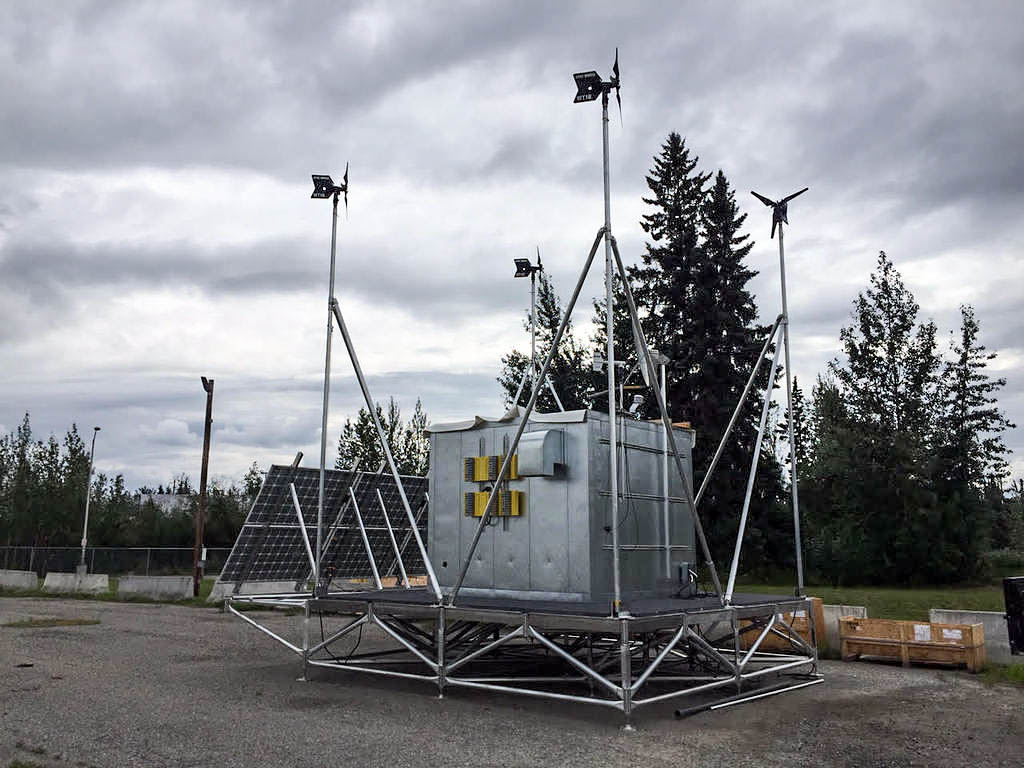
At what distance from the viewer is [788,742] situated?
32.9 feet

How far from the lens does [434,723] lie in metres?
11.0

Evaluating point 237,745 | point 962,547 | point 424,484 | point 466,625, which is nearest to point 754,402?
point 962,547

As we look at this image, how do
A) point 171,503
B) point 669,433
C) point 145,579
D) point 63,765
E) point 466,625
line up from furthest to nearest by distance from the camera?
1. point 171,503
2. point 145,579
3. point 466,625
4. point 669,433
5. point 63,765

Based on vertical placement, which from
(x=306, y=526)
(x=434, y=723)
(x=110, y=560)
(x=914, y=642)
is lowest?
(x=434, y=723)

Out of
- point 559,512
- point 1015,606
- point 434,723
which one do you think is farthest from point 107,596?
point 1015,606

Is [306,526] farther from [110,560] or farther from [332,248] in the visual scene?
[110,560]

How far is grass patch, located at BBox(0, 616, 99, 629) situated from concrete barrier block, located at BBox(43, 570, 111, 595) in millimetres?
9525

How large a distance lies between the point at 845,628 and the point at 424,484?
9.39 metres

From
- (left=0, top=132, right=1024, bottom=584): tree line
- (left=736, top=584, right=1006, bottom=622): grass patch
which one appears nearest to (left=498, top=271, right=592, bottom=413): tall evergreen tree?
(left=0, top=132, right=1024, bottom=584): tree line

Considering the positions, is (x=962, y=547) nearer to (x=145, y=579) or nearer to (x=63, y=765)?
(x=145, y=579)

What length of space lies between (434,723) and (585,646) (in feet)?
10.2

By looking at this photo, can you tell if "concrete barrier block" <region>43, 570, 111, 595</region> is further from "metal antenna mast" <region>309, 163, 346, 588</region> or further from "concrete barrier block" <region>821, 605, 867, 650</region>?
"concrete barrier block" <region>821, 605, 867, 650</region>

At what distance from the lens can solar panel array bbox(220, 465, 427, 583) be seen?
16.1 metres

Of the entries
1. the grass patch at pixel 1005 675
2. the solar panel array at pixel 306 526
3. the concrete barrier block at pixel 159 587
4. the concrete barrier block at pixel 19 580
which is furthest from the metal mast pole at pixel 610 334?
the concrete barrier block at pixel 19 580
